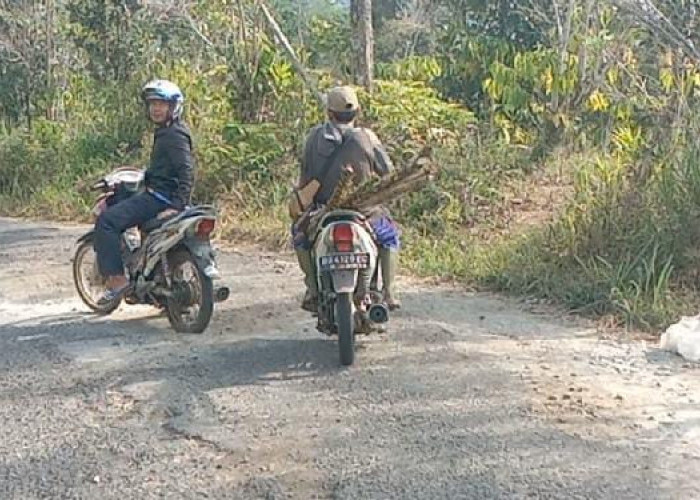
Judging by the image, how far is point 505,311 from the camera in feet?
24.4

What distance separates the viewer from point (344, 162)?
6.21 m

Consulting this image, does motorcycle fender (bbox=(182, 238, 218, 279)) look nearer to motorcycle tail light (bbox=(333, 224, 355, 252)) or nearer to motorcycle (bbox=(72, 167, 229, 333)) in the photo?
motorcycle (bbox=(72, 167, 229, 333))

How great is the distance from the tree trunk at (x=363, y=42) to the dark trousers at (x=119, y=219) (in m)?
5.55

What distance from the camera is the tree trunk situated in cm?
1225

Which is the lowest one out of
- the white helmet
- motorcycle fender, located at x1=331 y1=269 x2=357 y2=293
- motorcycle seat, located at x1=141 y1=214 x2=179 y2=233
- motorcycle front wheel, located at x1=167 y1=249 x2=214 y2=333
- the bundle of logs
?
motorcycle front wheel, located at x1=167 y1=249 x2=214 y2=333

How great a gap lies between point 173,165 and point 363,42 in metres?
5.74

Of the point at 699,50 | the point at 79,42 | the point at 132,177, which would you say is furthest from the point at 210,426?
the point at 79,42

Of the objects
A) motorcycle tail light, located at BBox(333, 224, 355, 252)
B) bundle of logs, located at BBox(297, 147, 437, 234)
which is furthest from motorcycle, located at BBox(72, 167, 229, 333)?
motorcycle tail light, located at BBox(333, 224, 355, 252)

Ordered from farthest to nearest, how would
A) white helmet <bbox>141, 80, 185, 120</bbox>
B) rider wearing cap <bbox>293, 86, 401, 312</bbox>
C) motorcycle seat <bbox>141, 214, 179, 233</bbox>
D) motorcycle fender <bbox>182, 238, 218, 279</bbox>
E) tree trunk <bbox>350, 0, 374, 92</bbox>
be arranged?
tree trunk <bbox>350, 0, 374, 92</bbox> → motorcycle seat <bbox>141, 214, 179, 233</bbox> → white helmet <bbox>141, 80, 185, 120</bbox> → motorcycle fender <bbox>182, 238, 218, 279</bbox> → rider wearing cap <bbox>293, 86, 401, 312</bbox>

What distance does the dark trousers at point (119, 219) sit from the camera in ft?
23.1

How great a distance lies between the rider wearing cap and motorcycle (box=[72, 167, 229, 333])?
2.38 feet

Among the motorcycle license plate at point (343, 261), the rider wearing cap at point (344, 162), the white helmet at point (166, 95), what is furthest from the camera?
the white helmet at point (166, 95)

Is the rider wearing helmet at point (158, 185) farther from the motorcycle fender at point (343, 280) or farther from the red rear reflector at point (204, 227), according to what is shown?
the motorcycle fender at point (343, 280)

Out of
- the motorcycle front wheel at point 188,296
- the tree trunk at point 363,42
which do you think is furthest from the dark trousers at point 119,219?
the tree trunk at point 363,42
